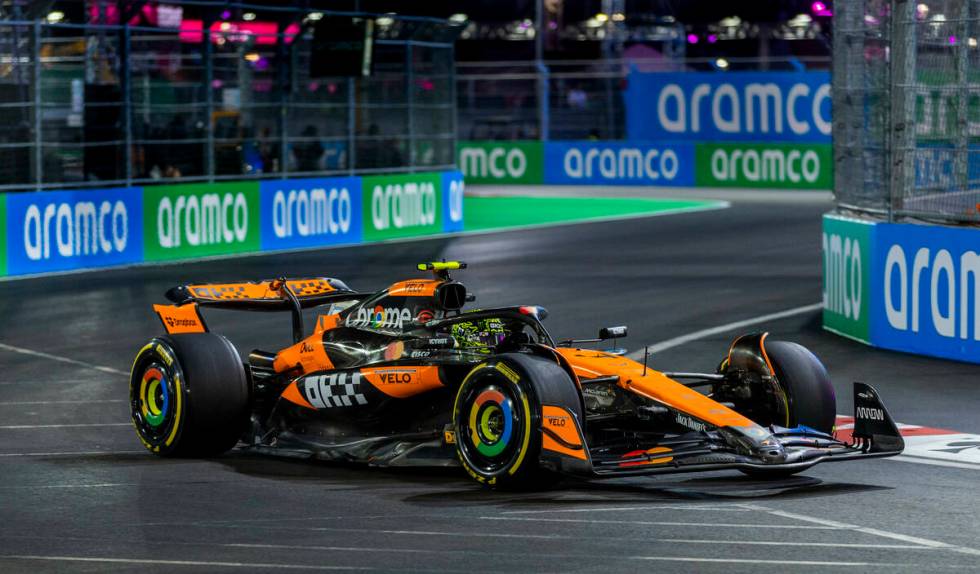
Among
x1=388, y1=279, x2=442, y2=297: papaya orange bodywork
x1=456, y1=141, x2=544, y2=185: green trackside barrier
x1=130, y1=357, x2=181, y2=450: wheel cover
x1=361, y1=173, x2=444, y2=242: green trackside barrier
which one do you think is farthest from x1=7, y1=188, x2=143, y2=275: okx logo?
x1=456, y1=141, x2=544, y2=185: green trackside barrier

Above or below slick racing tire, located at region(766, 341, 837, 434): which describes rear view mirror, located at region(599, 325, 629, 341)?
above

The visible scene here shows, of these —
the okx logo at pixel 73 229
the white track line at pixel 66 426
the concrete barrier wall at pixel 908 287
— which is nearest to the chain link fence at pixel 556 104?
the okx logo at pixel 73 229

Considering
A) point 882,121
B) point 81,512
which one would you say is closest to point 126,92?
point 882,121

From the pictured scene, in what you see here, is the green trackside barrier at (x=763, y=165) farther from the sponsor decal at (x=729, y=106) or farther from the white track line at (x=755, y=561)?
the white track line at (x=755, y=561)

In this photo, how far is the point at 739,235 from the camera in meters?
27.8

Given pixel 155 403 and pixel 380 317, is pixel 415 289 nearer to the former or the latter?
pixel 380 317

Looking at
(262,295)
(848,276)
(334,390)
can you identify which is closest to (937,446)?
(334,390)

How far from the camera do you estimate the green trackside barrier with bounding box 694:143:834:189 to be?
38.9 m

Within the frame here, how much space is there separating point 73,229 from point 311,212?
5.05 meters

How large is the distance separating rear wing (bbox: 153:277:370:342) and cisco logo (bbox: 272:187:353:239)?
14797mm

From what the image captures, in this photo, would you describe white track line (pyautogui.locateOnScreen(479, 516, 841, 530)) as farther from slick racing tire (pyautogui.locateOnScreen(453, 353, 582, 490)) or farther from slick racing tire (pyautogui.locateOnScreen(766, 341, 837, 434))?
slick racing tire (pyautogui.locateOnScreen(766, 341, 837, 434))

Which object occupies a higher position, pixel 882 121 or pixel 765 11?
pixel 765 11

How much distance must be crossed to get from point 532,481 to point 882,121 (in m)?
8.09

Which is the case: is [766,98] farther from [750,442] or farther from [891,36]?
[750,442]
